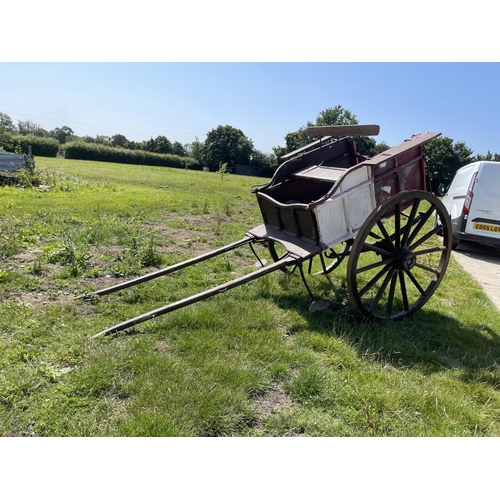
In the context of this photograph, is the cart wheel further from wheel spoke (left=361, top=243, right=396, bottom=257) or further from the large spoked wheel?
the large spoked wheel

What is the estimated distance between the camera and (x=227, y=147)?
205ft

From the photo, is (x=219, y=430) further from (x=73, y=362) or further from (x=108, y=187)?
(x=108, y=187)

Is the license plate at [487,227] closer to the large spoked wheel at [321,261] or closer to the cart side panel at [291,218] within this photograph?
the large spoked wheel at [321,261]

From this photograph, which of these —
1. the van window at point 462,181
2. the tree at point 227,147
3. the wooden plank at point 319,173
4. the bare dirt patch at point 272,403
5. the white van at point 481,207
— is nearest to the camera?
the bare dirt patch at point 272,403

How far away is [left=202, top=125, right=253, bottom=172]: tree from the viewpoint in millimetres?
61219

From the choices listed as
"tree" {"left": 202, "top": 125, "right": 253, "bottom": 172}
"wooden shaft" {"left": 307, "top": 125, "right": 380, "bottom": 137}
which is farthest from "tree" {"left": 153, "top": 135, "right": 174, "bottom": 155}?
"wooden shaft" {"left": 307, "top": 125, "right": 380, "bottom": 137}

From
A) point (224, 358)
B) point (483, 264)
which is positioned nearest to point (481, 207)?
point (483, 264)

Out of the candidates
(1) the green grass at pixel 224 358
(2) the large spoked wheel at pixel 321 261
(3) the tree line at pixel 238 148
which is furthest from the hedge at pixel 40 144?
(2) the large spoked wheel at pixel 321 261

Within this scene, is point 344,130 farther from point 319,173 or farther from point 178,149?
point 178,149

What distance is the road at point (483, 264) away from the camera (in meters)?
6.52

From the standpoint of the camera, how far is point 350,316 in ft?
13.9

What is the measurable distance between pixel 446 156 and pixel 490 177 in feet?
137

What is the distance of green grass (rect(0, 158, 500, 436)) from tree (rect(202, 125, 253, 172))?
56.5 metres

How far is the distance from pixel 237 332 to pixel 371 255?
4.82 meters
